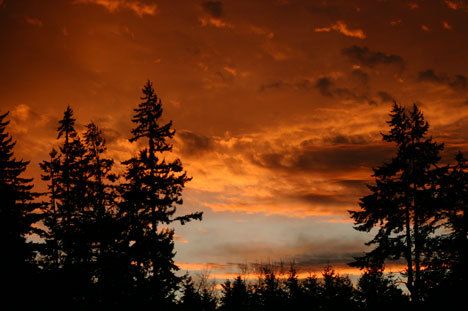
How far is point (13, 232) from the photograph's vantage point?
76.9 ft

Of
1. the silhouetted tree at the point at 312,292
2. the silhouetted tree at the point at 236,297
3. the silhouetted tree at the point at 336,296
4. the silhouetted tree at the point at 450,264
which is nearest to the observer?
the silhouetted tree at the point at 450,264

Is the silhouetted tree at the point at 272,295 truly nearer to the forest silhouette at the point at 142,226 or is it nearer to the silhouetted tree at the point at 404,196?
the forest silhouette at the point at 142,226

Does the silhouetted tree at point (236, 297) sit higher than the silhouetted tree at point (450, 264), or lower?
lower

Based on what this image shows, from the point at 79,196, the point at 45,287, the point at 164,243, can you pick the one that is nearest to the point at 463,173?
the point at 164,243

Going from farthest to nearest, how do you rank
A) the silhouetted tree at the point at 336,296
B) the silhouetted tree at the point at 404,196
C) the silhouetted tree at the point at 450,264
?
the silhouetted tree at the point at 336,296 < the silhouetted tree at the point at 404,196 < the silhouetted tree at the point at 450,264

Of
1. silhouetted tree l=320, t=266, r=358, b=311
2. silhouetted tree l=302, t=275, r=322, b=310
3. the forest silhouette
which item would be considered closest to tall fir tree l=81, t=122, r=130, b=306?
the forest silhouette

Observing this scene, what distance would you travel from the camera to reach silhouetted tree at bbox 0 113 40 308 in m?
19.2

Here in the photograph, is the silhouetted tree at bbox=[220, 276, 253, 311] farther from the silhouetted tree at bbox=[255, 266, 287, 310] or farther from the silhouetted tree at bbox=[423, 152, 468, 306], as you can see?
the silhouetted tree at bbox=[423, 152, 468, 306]

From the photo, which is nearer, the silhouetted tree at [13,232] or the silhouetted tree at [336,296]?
the silhouetted tree at [13,232]

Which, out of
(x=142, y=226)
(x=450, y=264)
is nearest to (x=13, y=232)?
(x=142, y=226)

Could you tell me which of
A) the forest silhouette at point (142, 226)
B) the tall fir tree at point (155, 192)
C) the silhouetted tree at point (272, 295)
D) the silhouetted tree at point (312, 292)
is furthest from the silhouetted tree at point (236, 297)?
the tall fir tree at point (155, 192)

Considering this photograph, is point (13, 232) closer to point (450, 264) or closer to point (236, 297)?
point (450, 264)

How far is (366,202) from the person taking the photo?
90.1 feet

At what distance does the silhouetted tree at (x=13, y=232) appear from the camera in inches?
754
